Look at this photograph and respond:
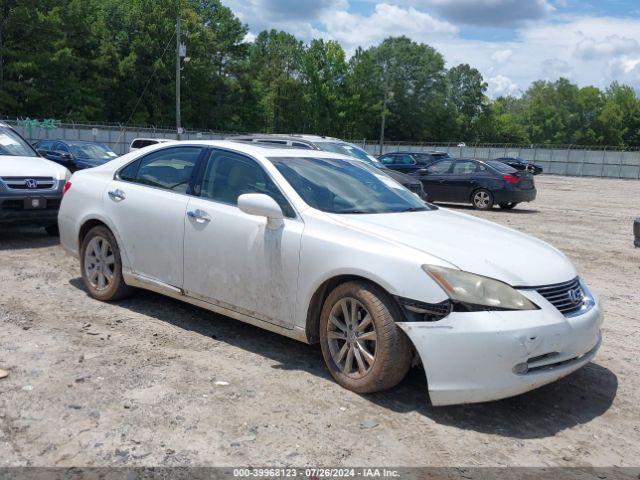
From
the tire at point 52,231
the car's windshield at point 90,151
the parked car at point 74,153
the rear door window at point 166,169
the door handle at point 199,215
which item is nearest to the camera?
the door handle at point 199,215

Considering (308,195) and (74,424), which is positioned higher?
(308,195)

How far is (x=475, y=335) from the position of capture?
11.5 ft

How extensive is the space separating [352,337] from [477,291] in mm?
875

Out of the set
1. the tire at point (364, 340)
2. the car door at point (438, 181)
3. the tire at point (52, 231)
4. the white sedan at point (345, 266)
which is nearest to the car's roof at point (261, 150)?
the white sedan at point (345, 266)

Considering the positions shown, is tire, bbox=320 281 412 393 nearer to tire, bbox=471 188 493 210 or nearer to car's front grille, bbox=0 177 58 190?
car's front grille, bbox=0 177 58 190

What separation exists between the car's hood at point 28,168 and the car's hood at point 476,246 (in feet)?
19.8

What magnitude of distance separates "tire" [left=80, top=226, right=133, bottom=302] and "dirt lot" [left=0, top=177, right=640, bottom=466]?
7.1 inches

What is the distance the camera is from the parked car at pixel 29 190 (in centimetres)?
832

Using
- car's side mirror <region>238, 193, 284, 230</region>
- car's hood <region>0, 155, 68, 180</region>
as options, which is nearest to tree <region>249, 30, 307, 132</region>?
car's hood <region>0, 155, 68, 180</region>

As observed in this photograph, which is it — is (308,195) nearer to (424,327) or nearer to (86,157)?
(424,327)

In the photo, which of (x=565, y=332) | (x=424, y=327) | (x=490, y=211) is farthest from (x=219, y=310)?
(x=490, y=211)

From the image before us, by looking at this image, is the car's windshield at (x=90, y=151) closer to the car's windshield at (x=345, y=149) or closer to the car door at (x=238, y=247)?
the car's windshield at (x=345, y=149)

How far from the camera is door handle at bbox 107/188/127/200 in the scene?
5554 mm

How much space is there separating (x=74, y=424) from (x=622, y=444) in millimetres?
3144
